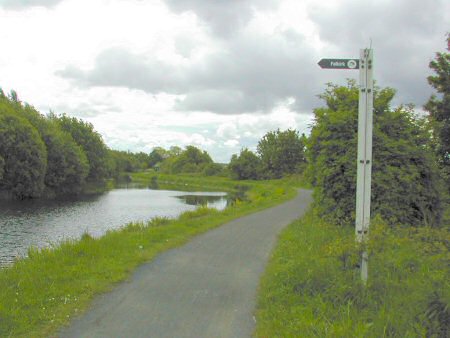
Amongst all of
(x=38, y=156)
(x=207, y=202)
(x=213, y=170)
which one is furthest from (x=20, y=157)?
(x=213, y=170)

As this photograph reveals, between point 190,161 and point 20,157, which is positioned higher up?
point 190,161

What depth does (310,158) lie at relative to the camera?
1432 centimetres

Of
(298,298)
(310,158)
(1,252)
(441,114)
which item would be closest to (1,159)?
(1,252)

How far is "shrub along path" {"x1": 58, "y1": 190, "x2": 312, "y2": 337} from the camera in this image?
17.4ft

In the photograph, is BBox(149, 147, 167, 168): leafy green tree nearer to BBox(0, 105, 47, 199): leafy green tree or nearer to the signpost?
BBox(0, 105, 47, 199): leafy green tree

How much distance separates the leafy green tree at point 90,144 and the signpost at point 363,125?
61.3 meters

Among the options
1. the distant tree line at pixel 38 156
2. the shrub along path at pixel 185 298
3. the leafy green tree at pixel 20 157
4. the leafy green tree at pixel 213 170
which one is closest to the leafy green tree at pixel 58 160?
the distant tree line at pixel 38 156

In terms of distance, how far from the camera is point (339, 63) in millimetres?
5832

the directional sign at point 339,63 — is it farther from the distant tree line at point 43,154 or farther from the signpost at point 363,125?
the distant tree line at point 43,154

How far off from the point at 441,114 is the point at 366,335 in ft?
44.3

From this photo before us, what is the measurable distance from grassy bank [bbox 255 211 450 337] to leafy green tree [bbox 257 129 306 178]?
2724 inches

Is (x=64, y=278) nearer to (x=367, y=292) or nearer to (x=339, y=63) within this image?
(x=367, y=292)

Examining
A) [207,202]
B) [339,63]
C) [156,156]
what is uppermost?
[156,156]

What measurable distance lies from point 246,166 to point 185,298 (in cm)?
7875
